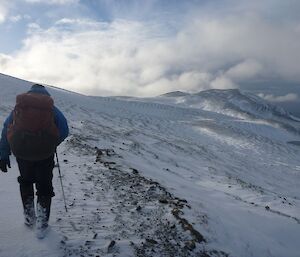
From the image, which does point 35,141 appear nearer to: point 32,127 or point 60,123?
point 32,127

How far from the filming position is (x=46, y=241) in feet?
22.7

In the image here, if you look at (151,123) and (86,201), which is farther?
(151,123)

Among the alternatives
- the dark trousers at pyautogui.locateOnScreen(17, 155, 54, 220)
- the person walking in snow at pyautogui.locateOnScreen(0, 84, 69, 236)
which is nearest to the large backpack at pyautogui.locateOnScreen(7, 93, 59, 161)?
the person walking in snow at pyautogui.locateOnScreen(0, 84, 69, 236)

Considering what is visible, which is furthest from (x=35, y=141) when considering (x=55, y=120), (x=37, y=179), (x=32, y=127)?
(x=37, y=179)

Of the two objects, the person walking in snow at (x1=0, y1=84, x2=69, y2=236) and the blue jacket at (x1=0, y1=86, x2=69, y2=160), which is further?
the blue jacket at (x1=0, y1=86, x2=69, y2=160)

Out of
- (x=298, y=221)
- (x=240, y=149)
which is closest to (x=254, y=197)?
(x=298, y=221)

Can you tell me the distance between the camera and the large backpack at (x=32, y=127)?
656 centimetres

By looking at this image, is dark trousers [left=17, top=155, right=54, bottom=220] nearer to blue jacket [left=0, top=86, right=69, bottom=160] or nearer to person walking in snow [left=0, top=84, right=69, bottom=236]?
person walking in snow [left=0, top=84, right=69, bottom=236]

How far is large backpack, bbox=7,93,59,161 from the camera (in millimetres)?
6562

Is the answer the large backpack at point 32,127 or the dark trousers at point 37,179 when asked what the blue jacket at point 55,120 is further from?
the dark trousers at point 37,179

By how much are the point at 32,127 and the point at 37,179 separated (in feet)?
3.26

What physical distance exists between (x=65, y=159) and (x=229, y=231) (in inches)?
304

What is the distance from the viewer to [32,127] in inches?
259

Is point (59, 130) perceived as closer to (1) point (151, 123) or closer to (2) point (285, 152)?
(1) point (151, 123)
